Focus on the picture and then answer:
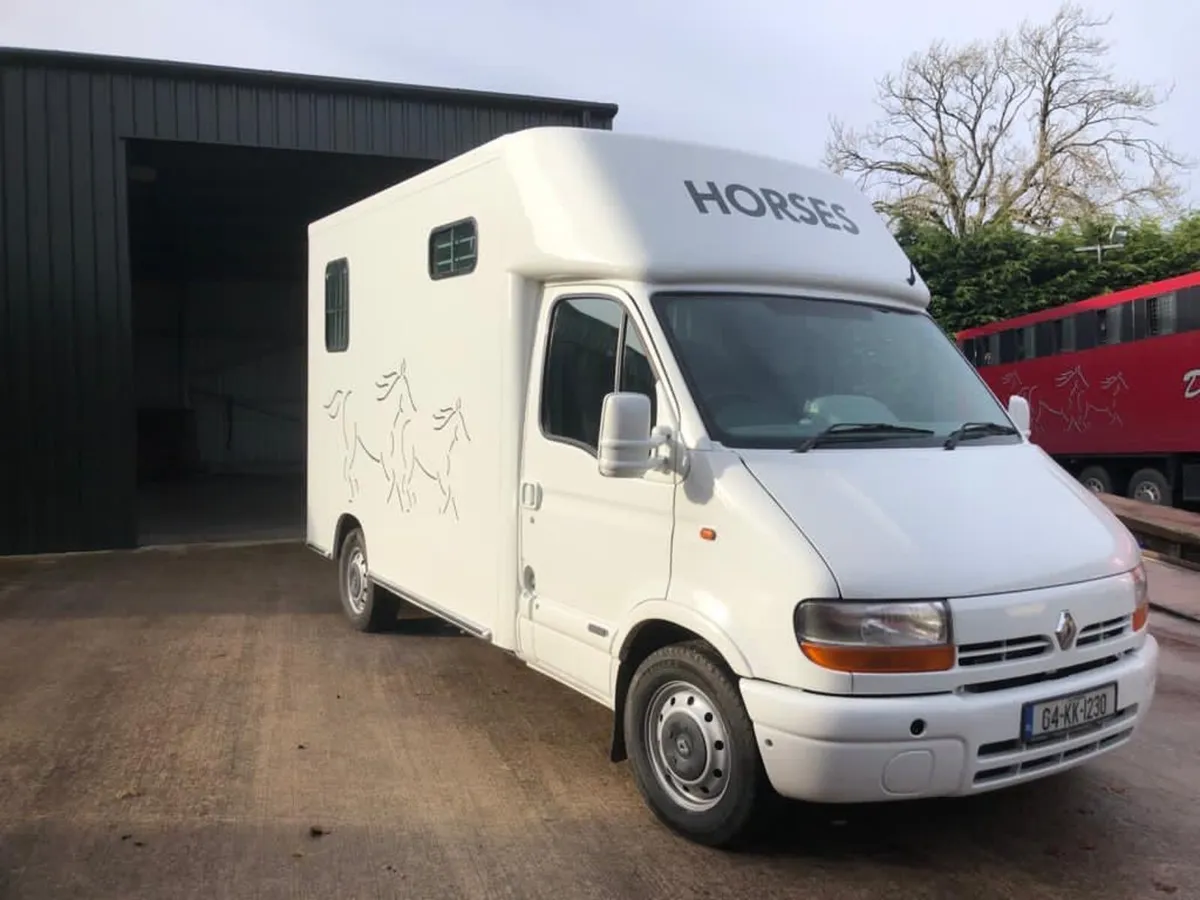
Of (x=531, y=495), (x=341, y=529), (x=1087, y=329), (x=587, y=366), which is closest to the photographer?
(x=587, y=366)

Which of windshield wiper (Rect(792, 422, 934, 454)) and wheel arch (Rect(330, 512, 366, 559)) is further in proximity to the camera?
wheel arch (Rect(330, 512, 366, 559))

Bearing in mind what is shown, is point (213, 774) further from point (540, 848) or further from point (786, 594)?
point (786, 594)

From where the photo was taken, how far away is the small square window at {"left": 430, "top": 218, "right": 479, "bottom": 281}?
5.71 m

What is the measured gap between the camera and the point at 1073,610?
3912 mm

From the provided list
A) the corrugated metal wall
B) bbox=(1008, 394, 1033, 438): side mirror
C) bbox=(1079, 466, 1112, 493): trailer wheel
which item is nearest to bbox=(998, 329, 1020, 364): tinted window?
bbox=(1079, 466, 1112, 493): trailer wheel

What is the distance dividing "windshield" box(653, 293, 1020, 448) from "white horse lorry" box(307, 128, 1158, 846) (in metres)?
0.01

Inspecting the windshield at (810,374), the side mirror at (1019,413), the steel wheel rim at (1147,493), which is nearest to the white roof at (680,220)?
the windshield at (810,374)

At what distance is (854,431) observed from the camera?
14.4 feet

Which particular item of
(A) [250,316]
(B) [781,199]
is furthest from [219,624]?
(A) [250,316]

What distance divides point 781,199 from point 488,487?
2.04 meters

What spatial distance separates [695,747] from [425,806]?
4.19 ft

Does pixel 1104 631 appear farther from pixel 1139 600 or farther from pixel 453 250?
pixel 453 250

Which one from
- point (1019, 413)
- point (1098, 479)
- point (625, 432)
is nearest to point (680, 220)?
point (625, 432)

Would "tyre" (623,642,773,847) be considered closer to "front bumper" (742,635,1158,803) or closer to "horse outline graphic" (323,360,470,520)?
"front bumper" (742,635,1158,803)
